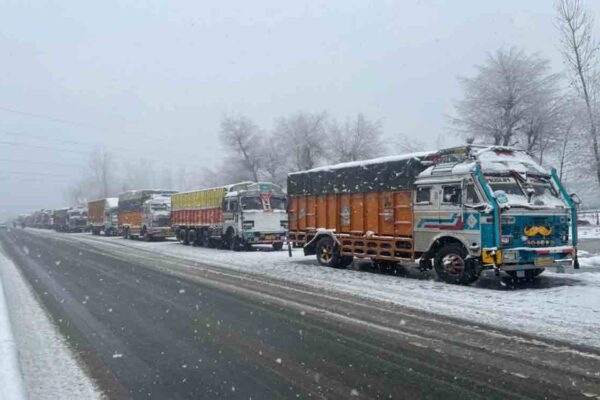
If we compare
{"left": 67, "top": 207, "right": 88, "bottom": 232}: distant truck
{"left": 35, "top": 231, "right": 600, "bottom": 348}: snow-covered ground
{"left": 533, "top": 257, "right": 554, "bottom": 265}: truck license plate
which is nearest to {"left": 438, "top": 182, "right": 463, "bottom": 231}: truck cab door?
{"left": 35, "top": 231, "right": 600, "bottom": 348}: snow-covered ground

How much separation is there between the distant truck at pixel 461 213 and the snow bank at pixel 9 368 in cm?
856

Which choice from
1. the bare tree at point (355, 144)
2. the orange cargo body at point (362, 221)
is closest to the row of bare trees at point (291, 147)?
the bare tree at point (355, 144)

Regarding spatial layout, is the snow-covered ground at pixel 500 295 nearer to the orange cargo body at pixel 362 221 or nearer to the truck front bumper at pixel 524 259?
the truck front bumper at pixel 524 259

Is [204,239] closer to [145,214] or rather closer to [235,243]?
[235,243]

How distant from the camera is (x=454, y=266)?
11891 millimetres

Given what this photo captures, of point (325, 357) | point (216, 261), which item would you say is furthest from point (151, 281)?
point (325, 357)

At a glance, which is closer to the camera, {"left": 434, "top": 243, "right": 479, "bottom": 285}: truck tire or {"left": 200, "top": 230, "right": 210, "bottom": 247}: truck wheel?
{"left": 434, "top": 243, "right": 479, "bottom": 285}: truck tire

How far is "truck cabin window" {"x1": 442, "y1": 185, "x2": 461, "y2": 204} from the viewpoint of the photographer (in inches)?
477

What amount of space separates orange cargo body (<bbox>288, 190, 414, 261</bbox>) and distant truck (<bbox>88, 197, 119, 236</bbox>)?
32026 millimetres

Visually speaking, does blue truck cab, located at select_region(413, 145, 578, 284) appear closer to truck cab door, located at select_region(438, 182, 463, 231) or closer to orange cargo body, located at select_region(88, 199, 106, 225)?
truck cab door, located at select_region(438, 182, 463, 231)

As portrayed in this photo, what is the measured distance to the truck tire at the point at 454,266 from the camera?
38.0 ft

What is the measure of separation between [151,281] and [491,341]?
8760 millimetres

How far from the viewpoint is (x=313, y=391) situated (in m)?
4.97

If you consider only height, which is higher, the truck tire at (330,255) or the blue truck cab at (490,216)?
the blue truck cab at (490,216)
